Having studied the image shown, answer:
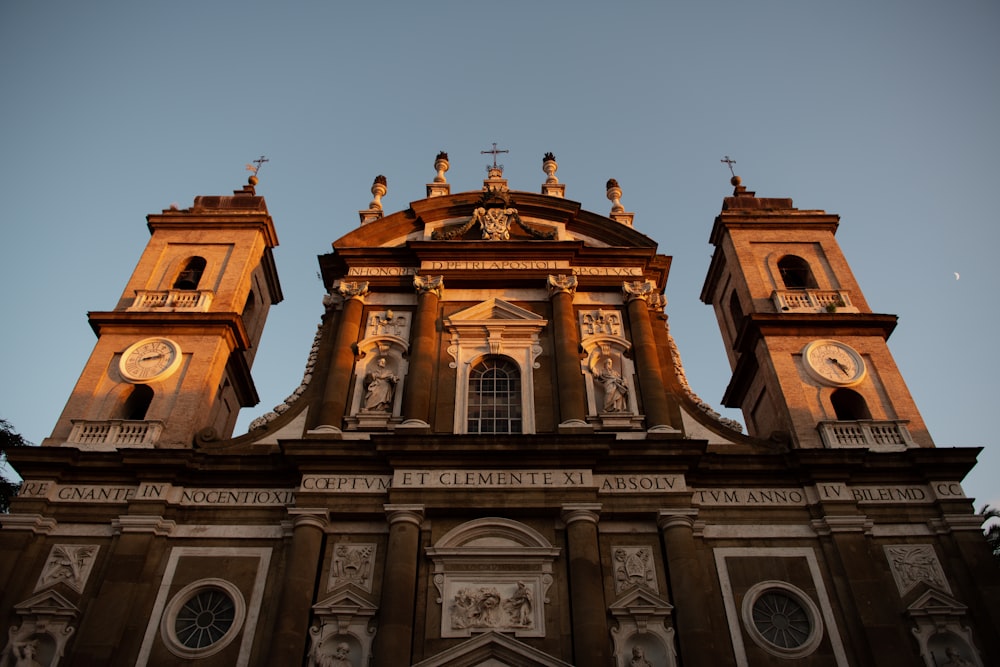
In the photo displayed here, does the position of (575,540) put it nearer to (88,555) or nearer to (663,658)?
(663,658)

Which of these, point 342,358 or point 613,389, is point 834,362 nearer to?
point 613,389

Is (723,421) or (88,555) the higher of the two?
(723,421)

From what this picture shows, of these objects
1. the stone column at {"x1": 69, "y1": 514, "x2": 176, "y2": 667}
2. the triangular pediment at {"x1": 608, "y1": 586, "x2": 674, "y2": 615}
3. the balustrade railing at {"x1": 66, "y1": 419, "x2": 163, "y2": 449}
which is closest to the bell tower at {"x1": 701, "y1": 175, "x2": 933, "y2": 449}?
the triangular pediment at {"x1": 608, "y1": 586, "x2": 674, "y2": 615}

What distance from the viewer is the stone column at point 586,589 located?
1366 centimetres

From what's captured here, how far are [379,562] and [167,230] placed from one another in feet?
41.0

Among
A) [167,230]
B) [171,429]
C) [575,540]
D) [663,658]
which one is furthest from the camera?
[167,230]

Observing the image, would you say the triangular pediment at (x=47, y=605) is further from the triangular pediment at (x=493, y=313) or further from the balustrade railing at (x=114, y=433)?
the triangular pediment at (x=493, y=313)

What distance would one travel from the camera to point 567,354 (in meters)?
18.5

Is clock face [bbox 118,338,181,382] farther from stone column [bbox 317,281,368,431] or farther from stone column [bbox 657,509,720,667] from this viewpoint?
stone column [bbox 657,509,720,667]

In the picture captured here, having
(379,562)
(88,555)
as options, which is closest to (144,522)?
(88,555)

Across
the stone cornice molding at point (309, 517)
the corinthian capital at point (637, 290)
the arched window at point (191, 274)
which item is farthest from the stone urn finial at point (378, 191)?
the stone cornice molding at point (309, 517)

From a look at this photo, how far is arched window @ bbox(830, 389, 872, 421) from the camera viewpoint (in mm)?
18438

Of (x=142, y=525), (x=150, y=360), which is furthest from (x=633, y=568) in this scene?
(x=150, y=360)

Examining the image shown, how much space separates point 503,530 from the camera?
15484 mm
